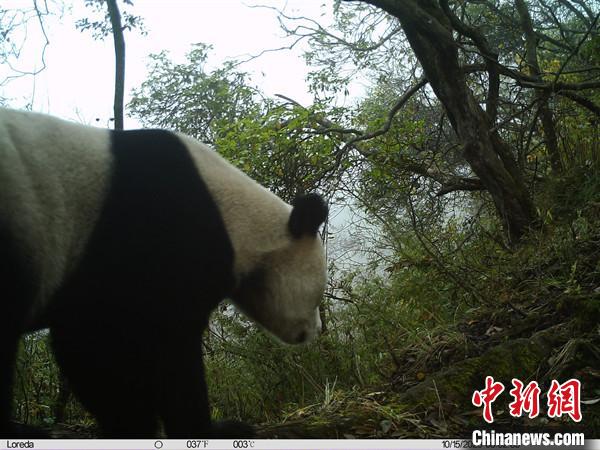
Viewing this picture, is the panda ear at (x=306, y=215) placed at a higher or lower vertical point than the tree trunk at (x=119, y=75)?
lower

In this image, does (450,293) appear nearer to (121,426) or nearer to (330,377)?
(330,377)

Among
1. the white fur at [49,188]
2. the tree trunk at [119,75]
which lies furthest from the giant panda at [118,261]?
the tree trunk at [119,75]

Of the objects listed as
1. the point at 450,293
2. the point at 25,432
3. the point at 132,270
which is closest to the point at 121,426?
the point at 25,432

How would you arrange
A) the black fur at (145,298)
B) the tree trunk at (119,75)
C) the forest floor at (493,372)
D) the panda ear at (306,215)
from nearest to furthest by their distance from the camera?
the black fur at (145,298) → the forest floor at (493,372) → the panda ear at (306,215) → the tree trunk at (119,75)

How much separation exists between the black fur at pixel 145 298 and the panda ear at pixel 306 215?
16.3 inches

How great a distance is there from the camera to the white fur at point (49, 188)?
226cm

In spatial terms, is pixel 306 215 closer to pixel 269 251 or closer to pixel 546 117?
pixel 269 251

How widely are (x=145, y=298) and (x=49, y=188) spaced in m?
0.57

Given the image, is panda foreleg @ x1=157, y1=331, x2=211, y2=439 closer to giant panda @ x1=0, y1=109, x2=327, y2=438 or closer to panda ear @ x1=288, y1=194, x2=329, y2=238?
giant panda @ x1=0, y1=109, x2=327, y2=438

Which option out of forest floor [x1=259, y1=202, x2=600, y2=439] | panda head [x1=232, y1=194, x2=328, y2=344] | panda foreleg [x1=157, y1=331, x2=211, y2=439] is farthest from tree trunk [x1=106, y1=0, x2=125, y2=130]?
forest floor [x1=259, y1=202, x2=600, y2=439]

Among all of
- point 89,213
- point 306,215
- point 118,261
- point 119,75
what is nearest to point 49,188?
point 89,213

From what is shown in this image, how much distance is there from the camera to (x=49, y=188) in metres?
2.38

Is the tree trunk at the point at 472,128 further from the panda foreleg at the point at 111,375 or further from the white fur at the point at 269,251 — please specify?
the panda foreleg at the point at 111,375

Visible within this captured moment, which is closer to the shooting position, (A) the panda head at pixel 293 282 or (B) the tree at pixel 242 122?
(A) the panda head at pixel 293 282
